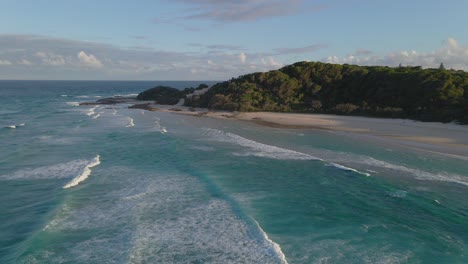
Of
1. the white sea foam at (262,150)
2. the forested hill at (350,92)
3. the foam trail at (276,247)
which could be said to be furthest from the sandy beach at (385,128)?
the foam trail at (276,247)

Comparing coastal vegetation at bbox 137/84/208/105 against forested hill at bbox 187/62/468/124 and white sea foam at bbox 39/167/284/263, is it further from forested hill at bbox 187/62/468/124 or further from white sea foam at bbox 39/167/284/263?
white sea foam at bbox 39/167/284/263

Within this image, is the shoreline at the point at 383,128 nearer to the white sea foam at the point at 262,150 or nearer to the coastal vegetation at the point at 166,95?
the white sea foam at the point at 262,150

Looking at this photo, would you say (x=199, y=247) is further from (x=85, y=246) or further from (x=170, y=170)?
(x=170, y=170)

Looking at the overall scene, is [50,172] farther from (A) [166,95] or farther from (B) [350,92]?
(A) [166,95]

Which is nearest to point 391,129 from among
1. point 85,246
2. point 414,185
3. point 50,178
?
point 414,185

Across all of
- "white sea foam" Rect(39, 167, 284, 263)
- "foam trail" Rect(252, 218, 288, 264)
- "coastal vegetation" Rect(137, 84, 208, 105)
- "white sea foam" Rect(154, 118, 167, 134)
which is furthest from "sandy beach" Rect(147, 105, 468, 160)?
"coastal vegetation" Rect(137, 84, 208, 105)

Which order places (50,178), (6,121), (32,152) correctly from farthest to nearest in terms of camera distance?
1. (6,121)
2. (32,152)
3. (50,178)
